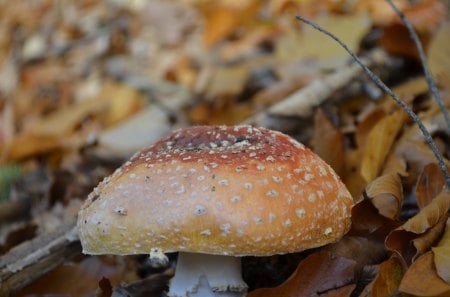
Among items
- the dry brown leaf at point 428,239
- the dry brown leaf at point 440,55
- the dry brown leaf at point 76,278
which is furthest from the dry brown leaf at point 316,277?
the dry brown leaf at point 440,55

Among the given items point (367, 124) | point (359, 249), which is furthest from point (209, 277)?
point (367, 124)

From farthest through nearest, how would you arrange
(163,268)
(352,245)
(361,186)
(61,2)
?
(61,2)
(163,268)
(361,186)
(352,245)

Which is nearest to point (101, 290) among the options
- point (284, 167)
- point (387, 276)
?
point (284, 167)

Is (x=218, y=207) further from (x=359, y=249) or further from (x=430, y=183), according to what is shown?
(x=430, y=183)

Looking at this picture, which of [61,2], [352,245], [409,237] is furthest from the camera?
[61,2]

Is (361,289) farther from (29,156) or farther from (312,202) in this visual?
(29,156)

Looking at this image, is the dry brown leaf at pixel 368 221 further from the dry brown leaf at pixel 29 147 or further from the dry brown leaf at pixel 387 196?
the dry brown leaf at pixel 29 147

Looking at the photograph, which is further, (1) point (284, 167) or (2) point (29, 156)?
(2) point (29, 156)
